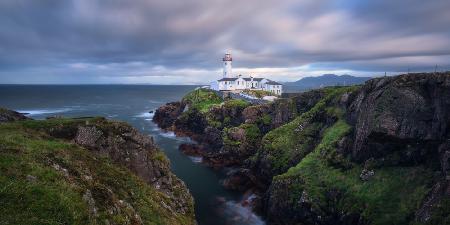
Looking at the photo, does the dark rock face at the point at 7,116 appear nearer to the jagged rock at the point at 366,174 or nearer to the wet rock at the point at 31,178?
the wet rock at the point at 31,178

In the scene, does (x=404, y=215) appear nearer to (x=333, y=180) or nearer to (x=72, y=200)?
(x=333, y=180)

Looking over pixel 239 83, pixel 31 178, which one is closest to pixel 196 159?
pixel 31 178

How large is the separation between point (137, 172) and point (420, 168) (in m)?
31.7

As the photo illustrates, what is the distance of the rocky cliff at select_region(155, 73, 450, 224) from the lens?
40.0 m

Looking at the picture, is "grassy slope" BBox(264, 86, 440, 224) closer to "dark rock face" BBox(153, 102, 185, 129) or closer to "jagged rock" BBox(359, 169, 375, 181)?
"jagged rock" BBox(359, 169, 375, 181)

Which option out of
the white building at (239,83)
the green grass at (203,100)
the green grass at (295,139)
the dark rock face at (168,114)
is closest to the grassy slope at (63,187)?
the green grass at (295,139)

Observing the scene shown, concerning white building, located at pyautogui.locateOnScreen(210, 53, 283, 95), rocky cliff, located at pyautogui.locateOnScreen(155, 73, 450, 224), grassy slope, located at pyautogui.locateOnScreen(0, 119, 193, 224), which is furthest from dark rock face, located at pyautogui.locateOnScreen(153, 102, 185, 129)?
grassy slope, located at pyautogui.locateOnScreen(0, 119, 193, 224)

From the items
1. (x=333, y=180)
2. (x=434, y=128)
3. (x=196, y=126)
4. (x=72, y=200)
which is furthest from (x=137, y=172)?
(x=196, y=126)

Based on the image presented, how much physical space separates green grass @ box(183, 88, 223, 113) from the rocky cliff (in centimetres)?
4658

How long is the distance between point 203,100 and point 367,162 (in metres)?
77.7

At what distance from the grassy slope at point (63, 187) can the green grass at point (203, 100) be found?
76.6 meters

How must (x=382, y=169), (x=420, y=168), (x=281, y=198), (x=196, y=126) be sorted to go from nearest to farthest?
1. (x=420, y=168)
2. (x=382, y=169)
3. (x=281, y=198)
4. (x=196, y=126)

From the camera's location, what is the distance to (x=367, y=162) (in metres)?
47.0

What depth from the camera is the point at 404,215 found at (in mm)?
38406
